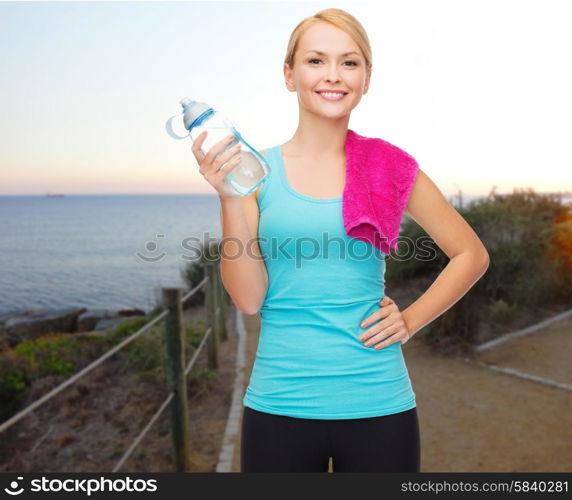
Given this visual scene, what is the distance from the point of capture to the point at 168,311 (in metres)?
3.87

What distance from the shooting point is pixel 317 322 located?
1.59 meters

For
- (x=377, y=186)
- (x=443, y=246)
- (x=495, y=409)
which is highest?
(x=377, y=186)

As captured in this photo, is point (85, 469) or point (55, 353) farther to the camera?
point (55, 353)

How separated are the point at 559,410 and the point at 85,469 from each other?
3553mm

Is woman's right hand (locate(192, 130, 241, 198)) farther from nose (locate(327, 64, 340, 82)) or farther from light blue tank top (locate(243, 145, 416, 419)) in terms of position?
nose (locate(327, 64, 340, 82))

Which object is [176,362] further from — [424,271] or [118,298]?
[118,298]

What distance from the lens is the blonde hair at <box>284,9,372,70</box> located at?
166 centimetres

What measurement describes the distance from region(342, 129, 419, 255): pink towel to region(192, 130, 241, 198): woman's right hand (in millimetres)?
311

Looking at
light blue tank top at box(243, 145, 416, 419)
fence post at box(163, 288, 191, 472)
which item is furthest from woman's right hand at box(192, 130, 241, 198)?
fence post at box(163, 288, 191, 472)

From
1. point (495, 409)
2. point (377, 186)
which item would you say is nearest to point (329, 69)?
point (377, 186)

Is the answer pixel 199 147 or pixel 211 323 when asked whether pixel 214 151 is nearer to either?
pixel 199 147

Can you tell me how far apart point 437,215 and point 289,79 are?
1.81 ft

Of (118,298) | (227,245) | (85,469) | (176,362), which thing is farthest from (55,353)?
(118,298)

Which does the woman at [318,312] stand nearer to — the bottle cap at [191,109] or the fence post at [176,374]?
the bottle cap at [191,109]
